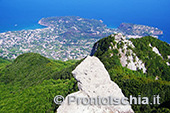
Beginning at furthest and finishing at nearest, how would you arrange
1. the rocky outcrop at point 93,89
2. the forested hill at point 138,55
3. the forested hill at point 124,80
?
the forested hill at point 138,55 → the forested hill at point 124,80 → the rocky outcrop at point 93,89

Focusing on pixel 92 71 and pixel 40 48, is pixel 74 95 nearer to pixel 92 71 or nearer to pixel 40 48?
pixel 92 71

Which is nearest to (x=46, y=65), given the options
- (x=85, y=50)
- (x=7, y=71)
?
(x=7, y=71)

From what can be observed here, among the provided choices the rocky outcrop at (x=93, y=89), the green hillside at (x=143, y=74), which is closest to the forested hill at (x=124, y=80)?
the green hillside at (x=143, y=74)

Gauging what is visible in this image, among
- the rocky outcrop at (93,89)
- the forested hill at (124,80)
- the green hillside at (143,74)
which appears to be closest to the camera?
the rocky outcrop at (93,89)

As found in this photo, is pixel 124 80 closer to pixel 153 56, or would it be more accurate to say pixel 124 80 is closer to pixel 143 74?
pixel 143 74

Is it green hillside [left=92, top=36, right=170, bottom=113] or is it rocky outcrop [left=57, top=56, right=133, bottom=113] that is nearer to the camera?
rocky outcrop [left=57, top=56, right=133, bottom=113]

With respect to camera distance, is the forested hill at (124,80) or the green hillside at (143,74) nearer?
the green hillside at (143,74)

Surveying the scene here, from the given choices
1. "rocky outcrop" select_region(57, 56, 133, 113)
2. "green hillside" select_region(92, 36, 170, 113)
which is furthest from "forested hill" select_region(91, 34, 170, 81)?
"rocky outcrop" select_region(57, 56, 133, 113)

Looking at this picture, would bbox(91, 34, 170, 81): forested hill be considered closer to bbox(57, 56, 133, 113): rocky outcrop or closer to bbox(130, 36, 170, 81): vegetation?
bbox(130, 36, 170, 81): vegetation

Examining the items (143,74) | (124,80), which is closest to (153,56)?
(143,74)

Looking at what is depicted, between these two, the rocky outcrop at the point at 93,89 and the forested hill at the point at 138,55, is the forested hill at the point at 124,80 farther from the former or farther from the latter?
the rocky outcrop at the point at 93,89
